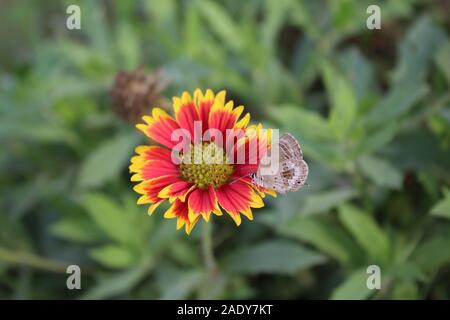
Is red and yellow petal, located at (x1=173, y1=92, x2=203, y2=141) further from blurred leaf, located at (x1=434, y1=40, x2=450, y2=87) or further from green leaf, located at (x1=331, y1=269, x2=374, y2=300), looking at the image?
blurred leaf, located at (x1=434, y1=40, x2=450, y2=87)

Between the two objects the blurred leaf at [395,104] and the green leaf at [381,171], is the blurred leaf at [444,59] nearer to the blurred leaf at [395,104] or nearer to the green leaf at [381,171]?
the blurred leaf at [395,104]

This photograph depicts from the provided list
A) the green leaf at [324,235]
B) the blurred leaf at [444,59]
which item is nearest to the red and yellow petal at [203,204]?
the green leaf at [324,235]

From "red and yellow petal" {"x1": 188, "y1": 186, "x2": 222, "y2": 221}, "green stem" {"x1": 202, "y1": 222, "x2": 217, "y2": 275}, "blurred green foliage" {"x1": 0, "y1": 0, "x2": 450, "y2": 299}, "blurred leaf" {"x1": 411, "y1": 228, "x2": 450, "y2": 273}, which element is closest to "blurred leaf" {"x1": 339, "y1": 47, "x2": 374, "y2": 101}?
"blurred green foliage" {"x1": 0, "y1": 0, "x2": 450, "y2": 299}

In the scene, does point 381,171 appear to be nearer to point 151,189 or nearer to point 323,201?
point 323,201

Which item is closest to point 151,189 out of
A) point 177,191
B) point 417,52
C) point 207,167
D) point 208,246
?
point 177,191

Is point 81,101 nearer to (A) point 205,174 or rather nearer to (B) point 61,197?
(B) point 61,197

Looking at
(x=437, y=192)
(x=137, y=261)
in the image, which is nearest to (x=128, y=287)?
(x=137, y=261)
